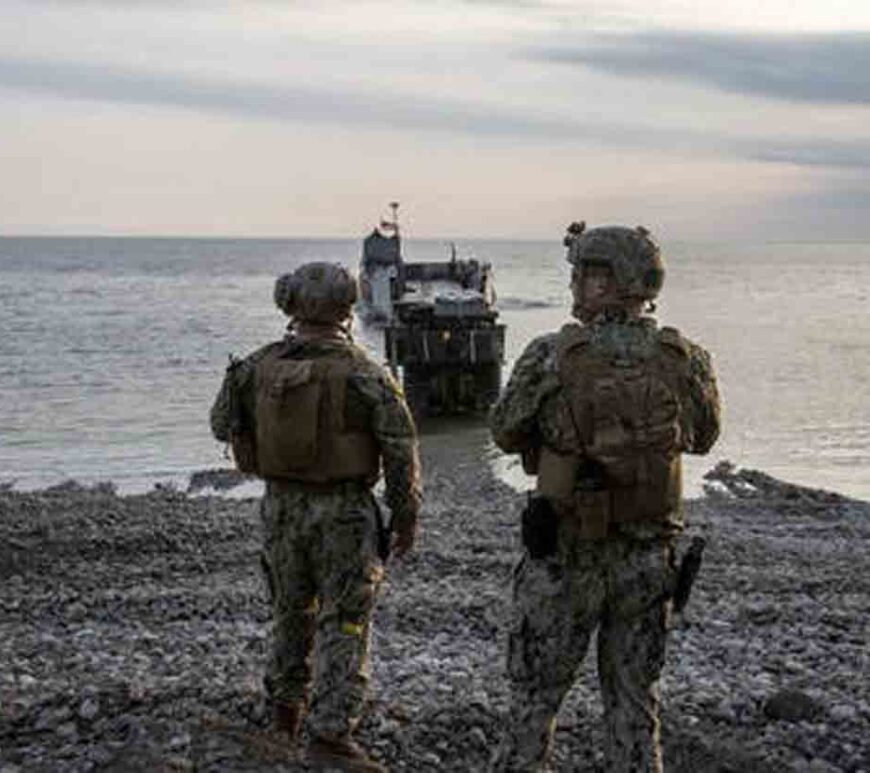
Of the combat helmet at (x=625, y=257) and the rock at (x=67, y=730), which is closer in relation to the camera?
the combat helmet at (x=625, y=257)

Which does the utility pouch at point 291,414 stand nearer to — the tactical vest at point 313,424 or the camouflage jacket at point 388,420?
the tactical vest at point 313,424

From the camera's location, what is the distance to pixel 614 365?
512 cm

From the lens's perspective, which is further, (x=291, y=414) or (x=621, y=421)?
(x=291, y=414)

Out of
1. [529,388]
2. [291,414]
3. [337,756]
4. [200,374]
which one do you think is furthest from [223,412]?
[200,374]

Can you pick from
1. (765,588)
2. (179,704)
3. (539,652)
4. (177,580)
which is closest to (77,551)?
(177,580)

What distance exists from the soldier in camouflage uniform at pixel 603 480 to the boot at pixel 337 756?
812 millimetres

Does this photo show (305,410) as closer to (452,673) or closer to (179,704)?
(179,704)

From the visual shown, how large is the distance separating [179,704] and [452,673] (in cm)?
172

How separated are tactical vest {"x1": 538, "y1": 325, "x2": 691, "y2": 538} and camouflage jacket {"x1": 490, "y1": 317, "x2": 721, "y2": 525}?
27mm

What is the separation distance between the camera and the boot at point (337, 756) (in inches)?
231

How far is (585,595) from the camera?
5.22 metres

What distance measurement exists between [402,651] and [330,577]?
300 cm

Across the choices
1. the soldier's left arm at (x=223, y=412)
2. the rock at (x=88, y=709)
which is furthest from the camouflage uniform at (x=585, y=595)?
the rock at (x=88, y=709)

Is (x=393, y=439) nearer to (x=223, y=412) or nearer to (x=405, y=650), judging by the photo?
(x=223, y=412)
